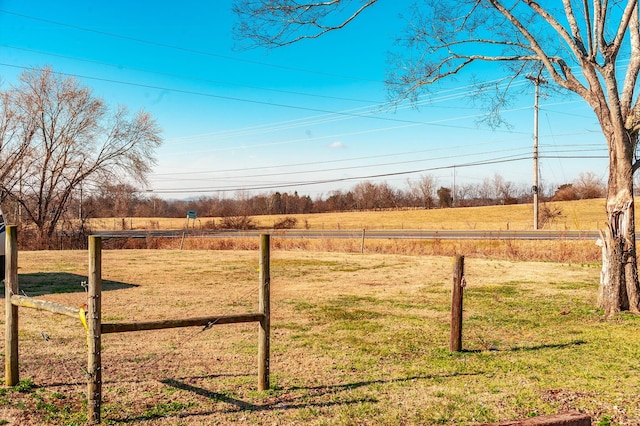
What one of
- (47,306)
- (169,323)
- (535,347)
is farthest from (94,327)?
(535,347)

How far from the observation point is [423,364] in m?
6.24

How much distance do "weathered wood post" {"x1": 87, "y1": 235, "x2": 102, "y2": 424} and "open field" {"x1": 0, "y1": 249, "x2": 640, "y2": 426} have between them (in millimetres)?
226

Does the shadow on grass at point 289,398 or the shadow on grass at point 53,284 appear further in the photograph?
the shadow on grass at point 53,284

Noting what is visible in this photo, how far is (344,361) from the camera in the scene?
640cm

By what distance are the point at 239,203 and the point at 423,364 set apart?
77804mm

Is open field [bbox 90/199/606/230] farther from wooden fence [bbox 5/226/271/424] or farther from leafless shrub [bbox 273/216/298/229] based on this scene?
wooden fence [bbox 5/226/271/424]

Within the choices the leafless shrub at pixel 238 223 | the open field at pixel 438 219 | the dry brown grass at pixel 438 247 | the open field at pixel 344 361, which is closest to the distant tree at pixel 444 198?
the open field at pixel 438 219

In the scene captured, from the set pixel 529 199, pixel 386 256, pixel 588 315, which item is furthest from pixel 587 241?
pixel 529 199

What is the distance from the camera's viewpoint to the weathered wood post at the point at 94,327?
13.5ft

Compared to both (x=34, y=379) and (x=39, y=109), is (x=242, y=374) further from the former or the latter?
(x=39, y=109)

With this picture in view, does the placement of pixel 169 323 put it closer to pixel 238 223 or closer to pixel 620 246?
pixel 620 246

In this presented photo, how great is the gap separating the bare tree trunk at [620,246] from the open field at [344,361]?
1.12 ft

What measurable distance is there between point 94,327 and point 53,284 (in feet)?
34.5

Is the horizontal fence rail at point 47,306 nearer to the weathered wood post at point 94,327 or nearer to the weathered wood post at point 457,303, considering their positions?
the weathered wood post at point 94,327
